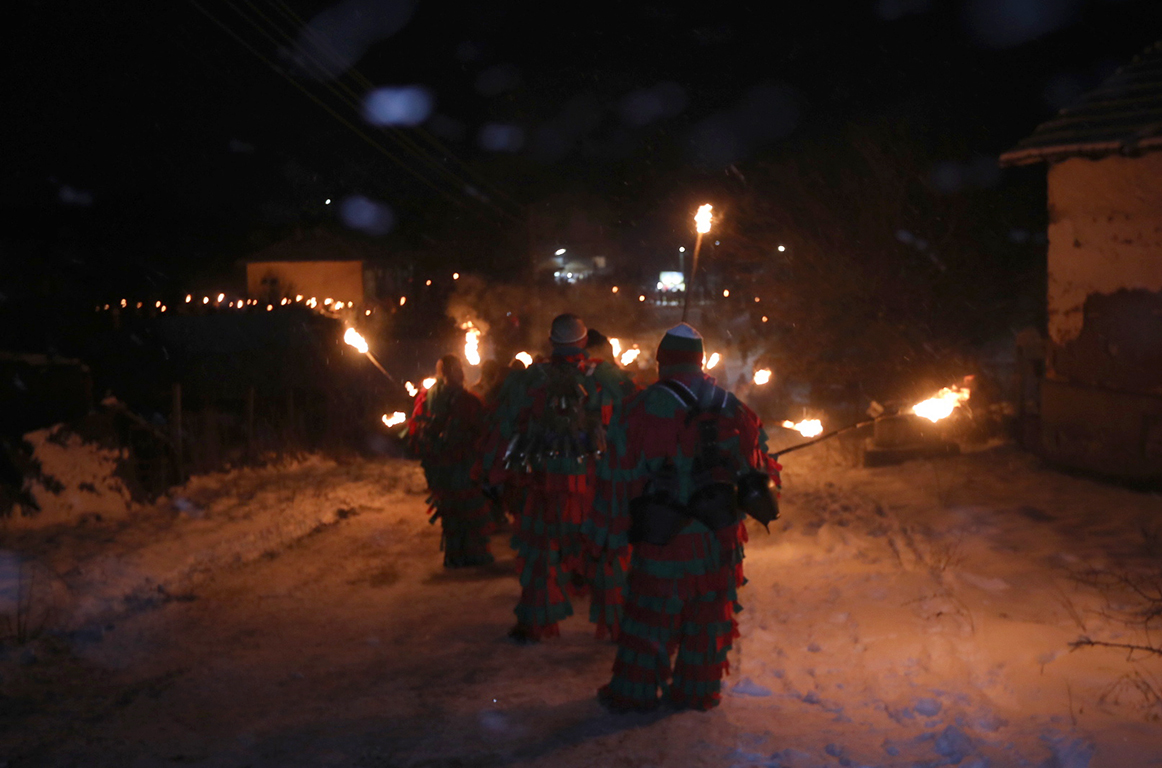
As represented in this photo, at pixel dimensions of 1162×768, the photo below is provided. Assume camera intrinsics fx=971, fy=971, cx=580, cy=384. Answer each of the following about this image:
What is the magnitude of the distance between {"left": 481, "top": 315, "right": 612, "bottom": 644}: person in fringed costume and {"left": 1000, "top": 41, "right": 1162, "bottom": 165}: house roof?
6.39 metres

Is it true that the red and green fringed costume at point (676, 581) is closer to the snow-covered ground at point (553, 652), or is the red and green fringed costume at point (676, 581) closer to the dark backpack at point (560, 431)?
the snow-covered ground at point (553, 652)

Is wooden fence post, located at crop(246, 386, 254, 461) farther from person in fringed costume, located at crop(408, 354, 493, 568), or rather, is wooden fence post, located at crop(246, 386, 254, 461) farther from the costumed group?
the costumed group

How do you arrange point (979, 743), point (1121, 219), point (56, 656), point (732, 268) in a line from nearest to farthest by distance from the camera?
point (979, 743) → point (56, 656) → point (1121, 219) → point (732, 268)

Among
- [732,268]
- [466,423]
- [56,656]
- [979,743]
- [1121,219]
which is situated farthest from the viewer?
[732,268]

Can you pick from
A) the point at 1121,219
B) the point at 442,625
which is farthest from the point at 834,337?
the point at 442,625

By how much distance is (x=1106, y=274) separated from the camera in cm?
1026

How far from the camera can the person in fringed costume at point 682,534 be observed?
15.5 ft

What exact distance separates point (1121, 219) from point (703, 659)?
7845 mm

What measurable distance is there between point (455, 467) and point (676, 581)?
12.4 feet

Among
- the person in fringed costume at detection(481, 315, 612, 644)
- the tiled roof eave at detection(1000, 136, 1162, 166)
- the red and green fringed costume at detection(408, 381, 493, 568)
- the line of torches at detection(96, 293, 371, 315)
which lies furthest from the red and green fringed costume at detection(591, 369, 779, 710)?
the line of torches at detection(96, 293, 371, 315)

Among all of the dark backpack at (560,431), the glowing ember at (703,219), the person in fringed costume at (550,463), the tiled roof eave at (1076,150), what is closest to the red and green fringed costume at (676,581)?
the person in fringed costume at (550,463)

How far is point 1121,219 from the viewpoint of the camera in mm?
10023

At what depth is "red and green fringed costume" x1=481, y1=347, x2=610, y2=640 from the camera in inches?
242

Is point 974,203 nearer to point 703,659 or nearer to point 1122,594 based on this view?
point 1122,594
